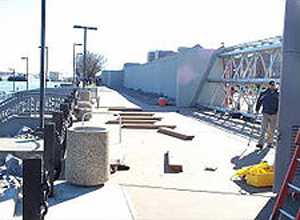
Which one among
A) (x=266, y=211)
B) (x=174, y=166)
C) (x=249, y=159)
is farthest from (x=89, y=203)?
(x=249, y=159)

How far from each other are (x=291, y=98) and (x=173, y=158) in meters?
3.42

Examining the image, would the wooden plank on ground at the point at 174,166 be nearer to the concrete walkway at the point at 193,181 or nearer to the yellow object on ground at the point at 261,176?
the concrete walkway at the point at 193,181

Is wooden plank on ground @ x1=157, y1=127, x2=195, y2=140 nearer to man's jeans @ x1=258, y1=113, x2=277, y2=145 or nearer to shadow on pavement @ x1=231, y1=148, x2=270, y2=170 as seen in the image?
man's jeans @ x1=258, y1=113, x2=277, y2=145

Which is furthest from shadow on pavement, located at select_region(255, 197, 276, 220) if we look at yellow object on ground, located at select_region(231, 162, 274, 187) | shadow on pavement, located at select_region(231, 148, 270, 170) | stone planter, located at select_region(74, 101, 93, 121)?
A: stone planter, located at select_region(74, 101, 93, 121)

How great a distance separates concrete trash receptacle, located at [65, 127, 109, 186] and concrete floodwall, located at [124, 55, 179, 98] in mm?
22577

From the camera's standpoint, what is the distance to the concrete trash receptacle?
589 centimetres

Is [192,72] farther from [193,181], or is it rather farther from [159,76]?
[193,181]

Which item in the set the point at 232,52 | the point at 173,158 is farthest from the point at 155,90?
the point at 173,158

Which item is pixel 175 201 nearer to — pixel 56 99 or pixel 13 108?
pixel 13 108

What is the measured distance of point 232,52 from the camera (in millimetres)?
20812

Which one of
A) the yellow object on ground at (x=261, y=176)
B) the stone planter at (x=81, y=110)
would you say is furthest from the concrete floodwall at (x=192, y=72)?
the yellow object on ground at (x=261, y=176)

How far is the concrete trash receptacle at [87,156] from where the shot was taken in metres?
5.89

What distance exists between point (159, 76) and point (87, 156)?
31514mm

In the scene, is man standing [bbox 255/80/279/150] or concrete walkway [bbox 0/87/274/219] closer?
concrete walkway [bbox 0/87/274/219]
